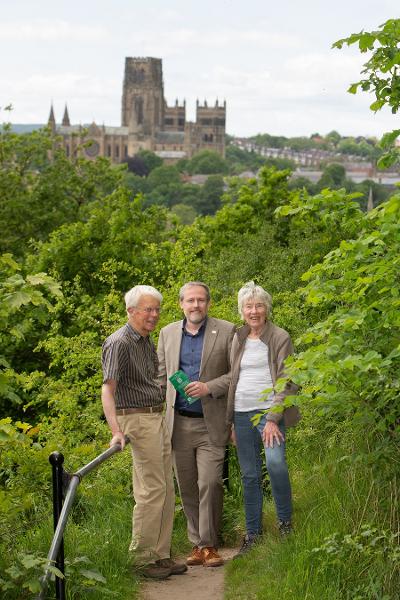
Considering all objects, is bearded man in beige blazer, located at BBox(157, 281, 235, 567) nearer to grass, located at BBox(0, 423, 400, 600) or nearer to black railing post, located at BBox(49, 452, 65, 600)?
grass, located at BBox(0, 423, 400, 600)

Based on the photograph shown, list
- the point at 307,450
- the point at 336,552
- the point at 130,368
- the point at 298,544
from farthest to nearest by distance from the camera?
the point at 307,450 → the point at 130,368 → the point at 298,544 → the point at 336,552

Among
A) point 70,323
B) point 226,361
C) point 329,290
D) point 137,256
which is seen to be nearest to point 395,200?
point 329,290

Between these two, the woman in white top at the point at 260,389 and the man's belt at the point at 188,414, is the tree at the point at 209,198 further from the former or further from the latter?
the woman in white top at the point at 260,389

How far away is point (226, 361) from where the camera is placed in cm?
713

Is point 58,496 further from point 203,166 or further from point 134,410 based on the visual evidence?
point 203,166

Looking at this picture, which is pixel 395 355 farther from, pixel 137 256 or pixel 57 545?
pixel 137 256

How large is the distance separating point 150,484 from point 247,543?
0.76 m

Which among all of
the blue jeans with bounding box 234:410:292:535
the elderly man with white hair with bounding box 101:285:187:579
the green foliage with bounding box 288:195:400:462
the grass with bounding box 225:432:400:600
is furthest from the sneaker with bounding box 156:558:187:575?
the green foliage with bounding box 288:195:400:462


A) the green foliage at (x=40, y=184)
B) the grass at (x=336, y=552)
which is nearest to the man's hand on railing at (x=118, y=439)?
the grass at (x=336, y=552)

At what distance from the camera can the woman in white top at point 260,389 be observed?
678 centimetres

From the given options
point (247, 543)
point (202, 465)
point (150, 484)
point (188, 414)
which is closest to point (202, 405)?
point (188, 414)

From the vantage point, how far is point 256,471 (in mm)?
7051

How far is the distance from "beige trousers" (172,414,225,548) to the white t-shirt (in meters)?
0.41

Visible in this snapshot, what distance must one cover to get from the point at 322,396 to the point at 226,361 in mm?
1502
